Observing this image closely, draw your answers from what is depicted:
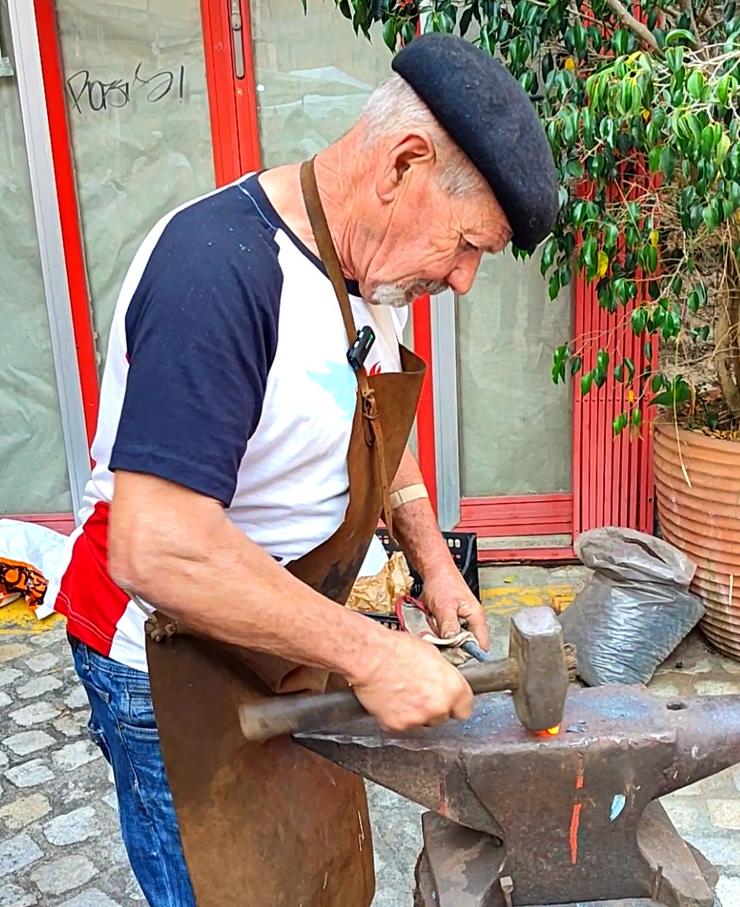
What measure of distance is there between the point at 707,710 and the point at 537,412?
3.01 metres

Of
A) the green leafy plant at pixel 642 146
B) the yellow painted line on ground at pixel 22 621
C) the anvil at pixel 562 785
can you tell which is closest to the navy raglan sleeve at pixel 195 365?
the anvil at pixel 562 785

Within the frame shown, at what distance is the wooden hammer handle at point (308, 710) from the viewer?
144 cm

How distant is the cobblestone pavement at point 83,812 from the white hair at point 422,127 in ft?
6.61

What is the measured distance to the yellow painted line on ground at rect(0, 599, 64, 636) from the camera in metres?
4.25

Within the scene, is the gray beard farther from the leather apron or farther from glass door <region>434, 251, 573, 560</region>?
glass door <region>434, 251, 573, 560</region>

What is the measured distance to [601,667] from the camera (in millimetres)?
3520

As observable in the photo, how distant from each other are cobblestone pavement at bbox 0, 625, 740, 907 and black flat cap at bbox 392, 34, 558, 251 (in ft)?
6.60

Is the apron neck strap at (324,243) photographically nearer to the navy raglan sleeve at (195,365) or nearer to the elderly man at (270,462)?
the elderly man at (270,462)

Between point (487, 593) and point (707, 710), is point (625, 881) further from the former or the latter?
point (487, 593)

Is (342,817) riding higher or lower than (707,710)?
lower

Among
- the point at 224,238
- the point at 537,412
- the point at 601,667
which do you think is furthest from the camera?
the point at 537,412

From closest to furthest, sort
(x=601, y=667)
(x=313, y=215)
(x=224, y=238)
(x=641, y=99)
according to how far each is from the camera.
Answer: (x=224, y=238), (x=313, y=215), (x=641, y=99), (x=601, y=667)

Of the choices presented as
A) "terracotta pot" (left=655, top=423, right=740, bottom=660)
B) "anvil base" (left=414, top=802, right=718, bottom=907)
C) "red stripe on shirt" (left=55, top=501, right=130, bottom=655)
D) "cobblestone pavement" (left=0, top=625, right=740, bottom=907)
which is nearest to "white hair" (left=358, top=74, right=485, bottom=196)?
"red stripe on shirt" (left=55, top=501, right=130, bottom=655)

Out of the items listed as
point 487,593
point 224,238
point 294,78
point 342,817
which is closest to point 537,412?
point 487,593
